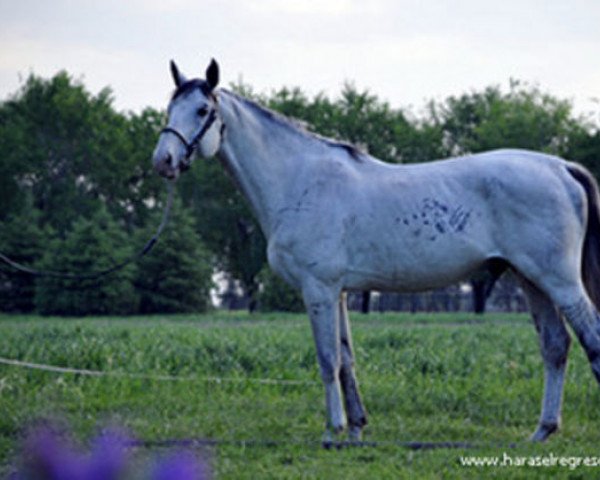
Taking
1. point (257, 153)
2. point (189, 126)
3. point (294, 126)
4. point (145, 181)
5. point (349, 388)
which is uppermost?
point (145, 181)

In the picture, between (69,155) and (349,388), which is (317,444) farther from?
(69,155)

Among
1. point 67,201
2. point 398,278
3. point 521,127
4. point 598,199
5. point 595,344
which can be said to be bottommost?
point 595,344

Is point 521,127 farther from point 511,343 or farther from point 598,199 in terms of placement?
point 598,199

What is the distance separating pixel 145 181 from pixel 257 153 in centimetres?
4714

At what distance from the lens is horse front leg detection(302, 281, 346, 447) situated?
5.88 m

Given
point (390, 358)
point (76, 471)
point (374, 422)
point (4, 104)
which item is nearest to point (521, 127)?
point (4, 104)

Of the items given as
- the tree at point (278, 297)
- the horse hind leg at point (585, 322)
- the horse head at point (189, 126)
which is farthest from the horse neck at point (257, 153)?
the tree at point (278, 297)

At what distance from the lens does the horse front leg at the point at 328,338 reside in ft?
19.3

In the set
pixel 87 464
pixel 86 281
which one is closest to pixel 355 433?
pixel 87 464

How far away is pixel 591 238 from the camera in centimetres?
602

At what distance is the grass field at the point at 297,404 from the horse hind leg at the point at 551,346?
202 mm

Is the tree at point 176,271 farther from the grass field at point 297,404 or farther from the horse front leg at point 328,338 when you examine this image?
the horse front leg at point 328,338

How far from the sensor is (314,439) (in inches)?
235

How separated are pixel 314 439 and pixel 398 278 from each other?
1318mm
